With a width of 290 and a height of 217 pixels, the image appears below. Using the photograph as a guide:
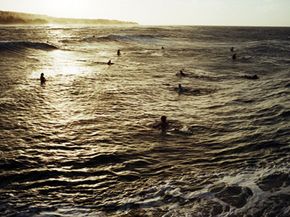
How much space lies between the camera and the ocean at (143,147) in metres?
10.1

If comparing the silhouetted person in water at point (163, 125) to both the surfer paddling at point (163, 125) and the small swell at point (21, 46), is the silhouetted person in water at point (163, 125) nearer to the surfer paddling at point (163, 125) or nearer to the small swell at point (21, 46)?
the surfer paddling at point (163, 125)

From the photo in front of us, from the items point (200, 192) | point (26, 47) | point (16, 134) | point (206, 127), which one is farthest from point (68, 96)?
point (26, 47)

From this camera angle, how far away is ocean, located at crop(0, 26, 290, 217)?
10.1 metres

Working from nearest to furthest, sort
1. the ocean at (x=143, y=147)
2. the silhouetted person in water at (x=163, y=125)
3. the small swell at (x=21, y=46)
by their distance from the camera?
1. the ocean at (x=143, y=147)
2. the silhouetted person in water at (x=163, y=125)
3. the small swell at (x=21, y=46)

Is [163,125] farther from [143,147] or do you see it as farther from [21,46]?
[21,46]

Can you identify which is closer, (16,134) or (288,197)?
(288,197)

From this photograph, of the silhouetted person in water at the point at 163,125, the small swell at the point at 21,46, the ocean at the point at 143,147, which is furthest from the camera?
the small swell at the point at 21,46

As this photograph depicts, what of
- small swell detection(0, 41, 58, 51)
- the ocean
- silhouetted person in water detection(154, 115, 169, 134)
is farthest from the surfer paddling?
small swell detection(0, 41, 58, 51)

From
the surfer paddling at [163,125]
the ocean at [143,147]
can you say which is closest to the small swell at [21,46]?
the ocean at [143,147]

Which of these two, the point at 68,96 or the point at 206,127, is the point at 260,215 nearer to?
the point at 206,127

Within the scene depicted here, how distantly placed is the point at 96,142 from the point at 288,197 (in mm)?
7481

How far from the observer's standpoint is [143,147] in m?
14.2

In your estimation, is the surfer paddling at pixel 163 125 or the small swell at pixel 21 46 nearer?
the surfer paddling at pixel 163 125

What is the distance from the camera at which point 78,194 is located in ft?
34.5
